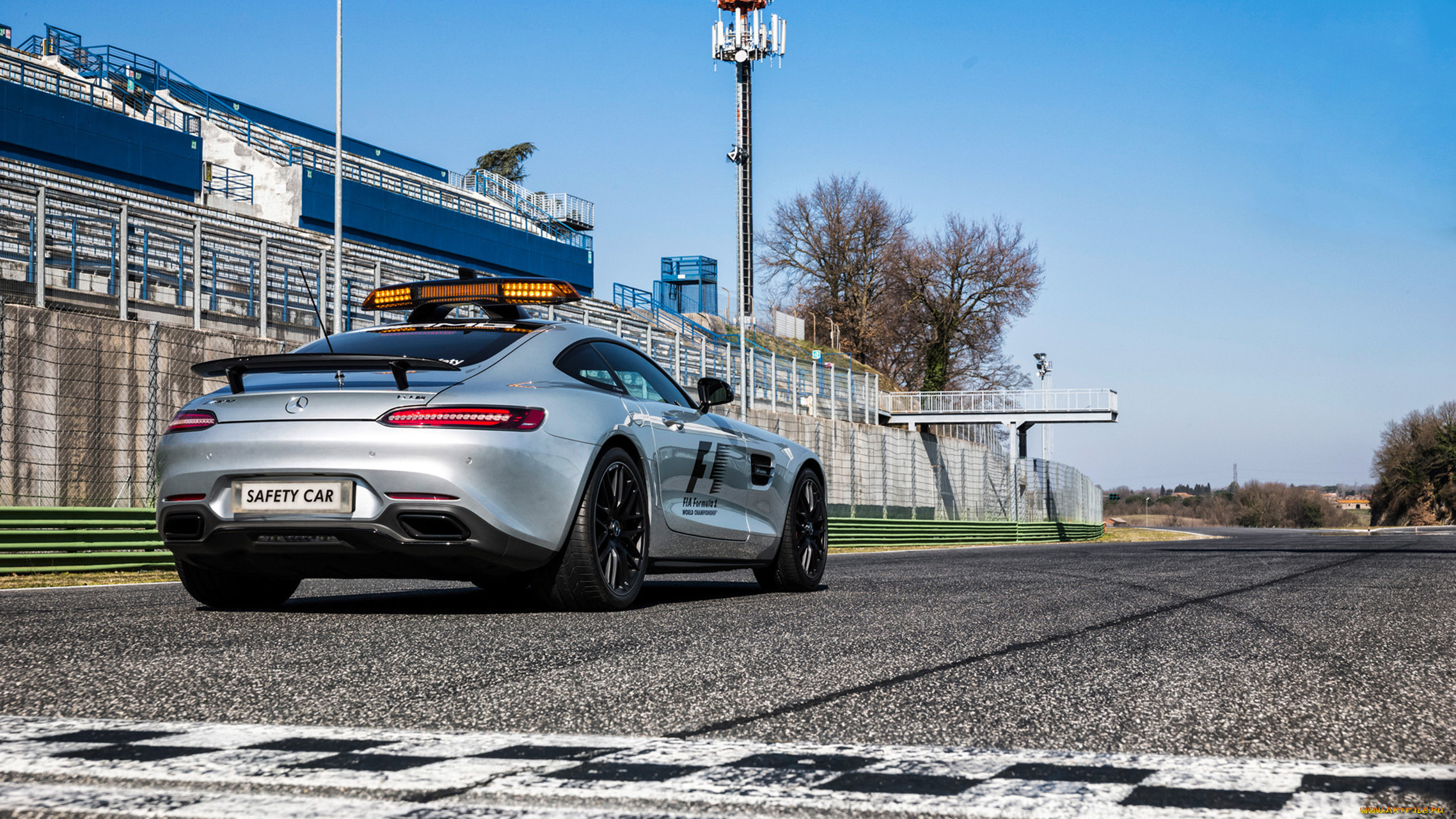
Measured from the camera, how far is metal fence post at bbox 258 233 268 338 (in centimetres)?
1666

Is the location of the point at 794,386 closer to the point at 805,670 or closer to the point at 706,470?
the point at 706,470

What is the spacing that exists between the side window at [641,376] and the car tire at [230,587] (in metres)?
A: 1.95

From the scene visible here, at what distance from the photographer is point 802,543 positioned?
8.29 m

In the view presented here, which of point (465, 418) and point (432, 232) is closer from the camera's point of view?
point (465, 418)

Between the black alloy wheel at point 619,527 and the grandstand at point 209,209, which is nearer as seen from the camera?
the black alloy wheel at point 619,527

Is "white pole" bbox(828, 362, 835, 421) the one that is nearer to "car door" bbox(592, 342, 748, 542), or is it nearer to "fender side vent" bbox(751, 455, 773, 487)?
"fender side vent" bbox(751, 455, 773, 487)

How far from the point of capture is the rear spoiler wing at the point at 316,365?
5586mm

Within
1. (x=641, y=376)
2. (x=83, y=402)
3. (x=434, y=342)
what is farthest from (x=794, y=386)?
(x=434, y=342)

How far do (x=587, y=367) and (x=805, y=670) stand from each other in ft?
9.16

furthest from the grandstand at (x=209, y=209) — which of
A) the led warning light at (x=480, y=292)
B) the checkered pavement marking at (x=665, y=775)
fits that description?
the checkered pavement marking at (x=665, y=775)

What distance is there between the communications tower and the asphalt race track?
4444cm

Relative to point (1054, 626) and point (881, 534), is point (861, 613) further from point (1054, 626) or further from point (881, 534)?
point (881, 534)

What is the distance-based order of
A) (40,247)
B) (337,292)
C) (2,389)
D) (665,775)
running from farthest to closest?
(337,292) → (40,247) → (2,389) → (665,775)

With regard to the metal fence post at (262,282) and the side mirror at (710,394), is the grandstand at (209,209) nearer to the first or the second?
the metal fence post at (262,282)
